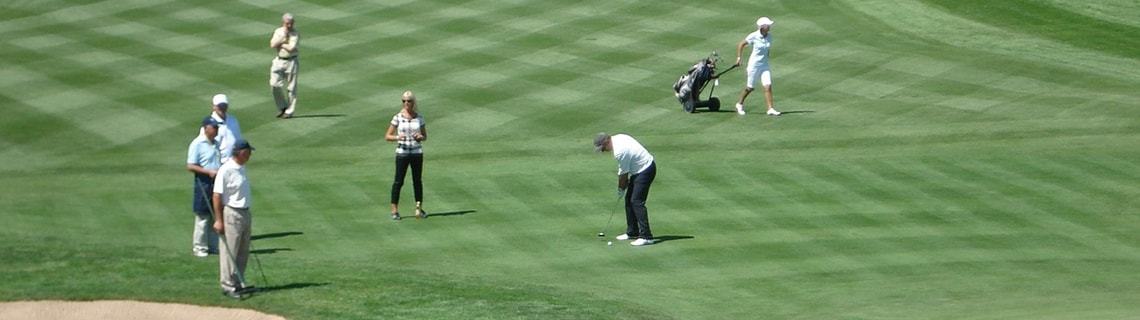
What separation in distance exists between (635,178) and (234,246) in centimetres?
592

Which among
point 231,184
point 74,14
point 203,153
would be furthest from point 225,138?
point 74,14

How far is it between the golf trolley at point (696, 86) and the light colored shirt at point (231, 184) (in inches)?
560

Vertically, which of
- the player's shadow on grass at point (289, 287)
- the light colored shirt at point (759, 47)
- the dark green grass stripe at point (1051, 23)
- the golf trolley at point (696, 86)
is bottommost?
the dark green grass stripe at point (1051, 23)

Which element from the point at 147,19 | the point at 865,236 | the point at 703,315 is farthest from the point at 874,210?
the point at 147,19

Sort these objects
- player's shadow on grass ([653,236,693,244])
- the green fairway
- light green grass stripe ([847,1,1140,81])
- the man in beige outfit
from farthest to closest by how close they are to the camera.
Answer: light green grass stripe ([847,1,1140,81]) < the man in beige outfit < player's shadow on grass ([653,236,693,244]) < the green fairway

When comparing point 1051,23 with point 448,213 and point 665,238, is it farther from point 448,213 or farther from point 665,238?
point 448,213

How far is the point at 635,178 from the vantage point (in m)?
21.8

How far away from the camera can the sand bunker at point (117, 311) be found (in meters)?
17.5

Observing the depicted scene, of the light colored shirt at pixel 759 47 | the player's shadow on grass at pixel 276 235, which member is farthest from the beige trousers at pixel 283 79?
the light colored shirt at pixel 759 47

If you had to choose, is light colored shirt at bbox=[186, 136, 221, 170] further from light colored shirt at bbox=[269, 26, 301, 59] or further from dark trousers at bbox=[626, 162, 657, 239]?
light colored shirt at bbox=[269, 26, 301, 59]

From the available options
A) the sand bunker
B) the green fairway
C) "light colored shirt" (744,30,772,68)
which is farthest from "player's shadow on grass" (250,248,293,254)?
"light colored shirt" (744,30,772,68)

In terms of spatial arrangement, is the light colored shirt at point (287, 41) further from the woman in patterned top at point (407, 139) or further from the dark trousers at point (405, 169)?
the dark trousers at point (405, 169)

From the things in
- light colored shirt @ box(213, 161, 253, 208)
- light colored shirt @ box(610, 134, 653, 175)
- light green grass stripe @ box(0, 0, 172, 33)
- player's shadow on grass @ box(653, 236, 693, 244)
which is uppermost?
light colored shirt @ box(213, 161, 253, 208)

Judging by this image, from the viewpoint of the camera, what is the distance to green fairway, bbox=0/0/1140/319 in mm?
19453
